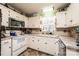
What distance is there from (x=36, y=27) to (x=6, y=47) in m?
0.57

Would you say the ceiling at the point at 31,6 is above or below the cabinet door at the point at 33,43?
above

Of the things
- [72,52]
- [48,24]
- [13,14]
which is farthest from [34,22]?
[72,52]

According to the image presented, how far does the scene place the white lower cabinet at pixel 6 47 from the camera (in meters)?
1.26

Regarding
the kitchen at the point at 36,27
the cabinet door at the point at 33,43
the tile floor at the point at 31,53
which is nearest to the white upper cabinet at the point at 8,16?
the kitchen at the point at 36,27

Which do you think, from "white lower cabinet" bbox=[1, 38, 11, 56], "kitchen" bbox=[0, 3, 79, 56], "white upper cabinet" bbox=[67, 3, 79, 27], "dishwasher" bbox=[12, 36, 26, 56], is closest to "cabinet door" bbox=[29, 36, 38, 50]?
"kitchen" bbox=[0, 3, 79, 56]

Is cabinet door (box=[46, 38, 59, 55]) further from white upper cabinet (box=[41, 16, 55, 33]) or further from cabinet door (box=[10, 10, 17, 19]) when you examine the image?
cabinet door (box=[10, 10, 17, 19])

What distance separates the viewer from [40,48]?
1404mm

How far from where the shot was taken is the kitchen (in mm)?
1254

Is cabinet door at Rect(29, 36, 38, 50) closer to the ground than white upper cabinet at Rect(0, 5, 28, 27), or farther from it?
closer to the ground

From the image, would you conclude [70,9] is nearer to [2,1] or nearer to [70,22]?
[70,22]

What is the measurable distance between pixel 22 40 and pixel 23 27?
0.23 meters

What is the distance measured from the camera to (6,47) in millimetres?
1342

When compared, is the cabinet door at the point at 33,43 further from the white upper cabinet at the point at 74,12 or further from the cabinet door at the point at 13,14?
the white upper cabinet at the point at 74,12

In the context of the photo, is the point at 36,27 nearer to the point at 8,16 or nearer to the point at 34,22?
the point at 34,22
